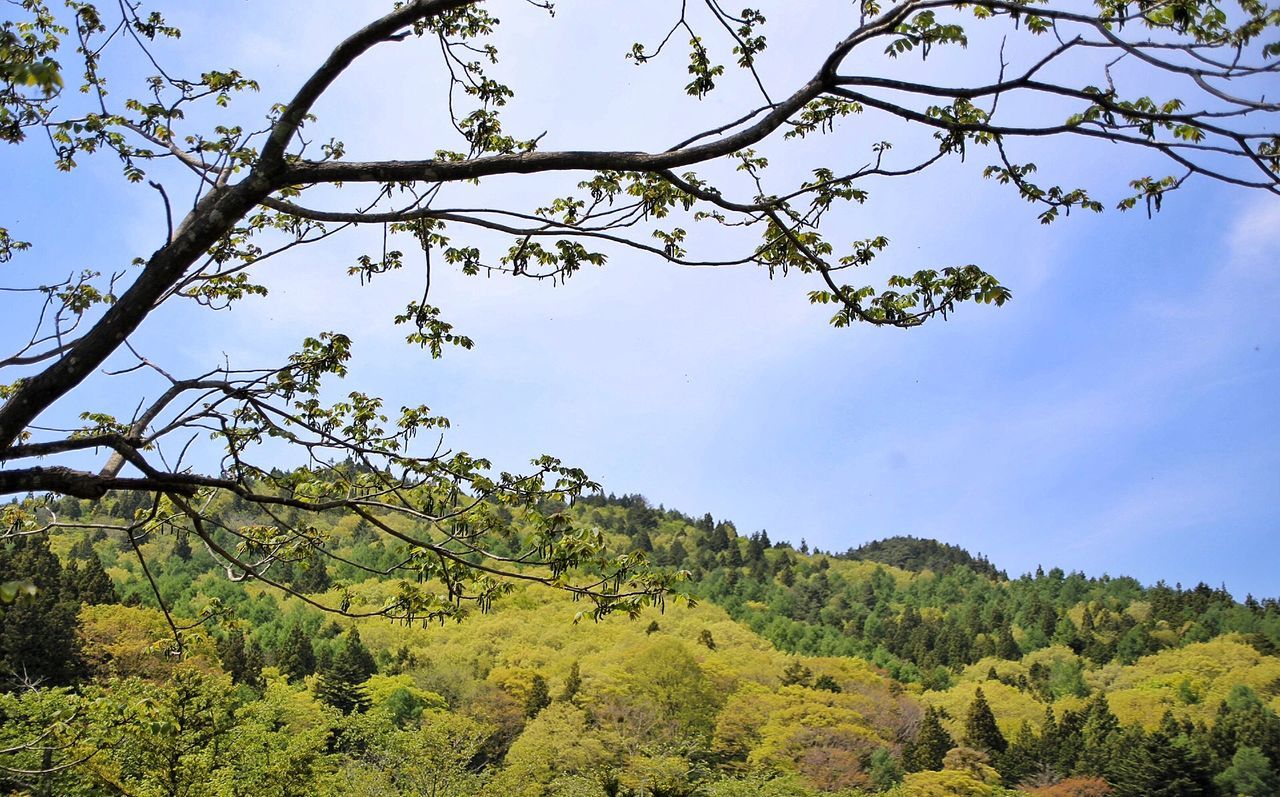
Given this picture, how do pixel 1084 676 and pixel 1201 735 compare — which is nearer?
pixel 1201 735

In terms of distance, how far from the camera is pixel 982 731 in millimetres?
38469

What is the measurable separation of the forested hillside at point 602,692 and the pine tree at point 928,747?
97 millimetres

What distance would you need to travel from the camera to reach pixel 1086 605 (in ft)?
206

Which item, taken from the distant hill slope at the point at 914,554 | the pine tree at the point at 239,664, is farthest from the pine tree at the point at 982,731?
the distant hill slope at the point at 914,554

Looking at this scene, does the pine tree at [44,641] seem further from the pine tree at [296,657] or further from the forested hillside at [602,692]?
the pine tree at [296,657]

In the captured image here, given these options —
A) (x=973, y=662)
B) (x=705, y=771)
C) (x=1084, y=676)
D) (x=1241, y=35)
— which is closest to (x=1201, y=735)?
(x=1084, y=676)

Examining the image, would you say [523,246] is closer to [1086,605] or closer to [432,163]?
[432,163]

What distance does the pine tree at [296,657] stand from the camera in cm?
3597

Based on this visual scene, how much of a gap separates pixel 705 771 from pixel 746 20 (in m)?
25.2

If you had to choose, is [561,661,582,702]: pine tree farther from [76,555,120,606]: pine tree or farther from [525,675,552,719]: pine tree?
[76,555,120,606]: pine tree

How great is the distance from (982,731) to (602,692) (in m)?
16.8

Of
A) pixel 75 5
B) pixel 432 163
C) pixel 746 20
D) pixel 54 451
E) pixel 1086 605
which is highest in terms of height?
pixel 1086 605

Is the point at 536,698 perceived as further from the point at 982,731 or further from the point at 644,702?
the point at 982,731

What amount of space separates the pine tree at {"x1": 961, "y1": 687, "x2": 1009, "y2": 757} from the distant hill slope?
2098 inches
